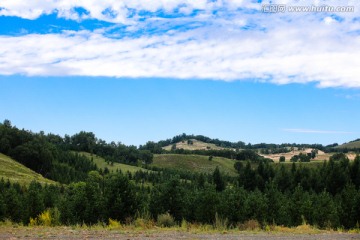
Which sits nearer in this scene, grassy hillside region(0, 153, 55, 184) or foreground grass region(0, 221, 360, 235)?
foreground grass region(0, 221, 360, 235)

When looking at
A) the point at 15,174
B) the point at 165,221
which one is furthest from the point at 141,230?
the point at 15,174

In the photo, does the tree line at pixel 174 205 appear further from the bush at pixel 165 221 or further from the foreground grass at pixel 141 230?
the foreground grass at pixel 141 230

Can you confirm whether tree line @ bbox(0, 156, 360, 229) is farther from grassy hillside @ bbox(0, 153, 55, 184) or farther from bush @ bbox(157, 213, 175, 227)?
grassy hillside @ bbox(0, 153, 55, 184)

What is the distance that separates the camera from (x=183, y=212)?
97.9 feet

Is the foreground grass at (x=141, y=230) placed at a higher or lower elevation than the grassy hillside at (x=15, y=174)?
higher

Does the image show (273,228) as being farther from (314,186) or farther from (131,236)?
(314,186)

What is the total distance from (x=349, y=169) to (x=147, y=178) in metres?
92.1

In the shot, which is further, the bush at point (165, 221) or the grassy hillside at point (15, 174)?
the grassy hillside at point (15, 174)

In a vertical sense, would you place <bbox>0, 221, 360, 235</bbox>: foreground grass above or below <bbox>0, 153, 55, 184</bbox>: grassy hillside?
above

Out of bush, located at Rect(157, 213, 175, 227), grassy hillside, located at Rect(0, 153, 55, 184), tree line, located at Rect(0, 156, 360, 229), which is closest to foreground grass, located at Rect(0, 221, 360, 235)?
bush, located at Rect(157, 213, 175, 227)

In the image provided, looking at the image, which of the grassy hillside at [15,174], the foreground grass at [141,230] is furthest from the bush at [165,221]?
the grassy hillside at [15,174]

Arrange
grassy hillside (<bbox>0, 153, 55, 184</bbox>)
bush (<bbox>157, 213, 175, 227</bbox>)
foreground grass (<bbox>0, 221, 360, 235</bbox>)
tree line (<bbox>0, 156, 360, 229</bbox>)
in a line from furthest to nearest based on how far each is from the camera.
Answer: grassy hillside (<bbox>0, 153, 55, 184</bbox>), tree line (<bbox>0, 156, 360, 229</bbox>), bush (<bbox>157, 213, 175, 227</bbox>), foreground grass (<bbox>0, 221, 360, 235</bbox>)

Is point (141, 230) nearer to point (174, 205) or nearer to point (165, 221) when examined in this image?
point (165, 221)

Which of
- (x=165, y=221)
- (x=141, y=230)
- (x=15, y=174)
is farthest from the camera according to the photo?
(x=15, y=174)
